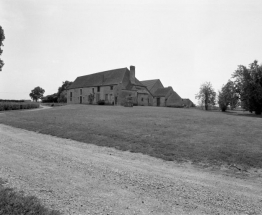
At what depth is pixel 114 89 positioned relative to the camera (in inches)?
1822

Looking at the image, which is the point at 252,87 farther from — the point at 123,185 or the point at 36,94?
the point at 36,94

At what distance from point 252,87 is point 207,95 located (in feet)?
68.2

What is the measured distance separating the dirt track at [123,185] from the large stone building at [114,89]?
112 feet

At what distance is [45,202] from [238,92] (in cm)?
4717

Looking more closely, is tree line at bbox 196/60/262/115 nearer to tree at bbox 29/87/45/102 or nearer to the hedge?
the hedge

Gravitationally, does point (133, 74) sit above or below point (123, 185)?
above

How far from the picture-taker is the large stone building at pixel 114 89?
4547 cm

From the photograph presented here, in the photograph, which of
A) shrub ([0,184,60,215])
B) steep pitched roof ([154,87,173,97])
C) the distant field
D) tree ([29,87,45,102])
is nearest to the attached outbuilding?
steep pitched roof ([154,87,173,97])

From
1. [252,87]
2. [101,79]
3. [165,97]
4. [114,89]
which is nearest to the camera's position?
[252,87]

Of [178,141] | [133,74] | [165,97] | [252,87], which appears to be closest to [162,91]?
[165,97]

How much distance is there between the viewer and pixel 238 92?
138 feet

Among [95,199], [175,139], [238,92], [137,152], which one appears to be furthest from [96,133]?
[238,92]

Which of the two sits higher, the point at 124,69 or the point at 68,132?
the point at 124,69

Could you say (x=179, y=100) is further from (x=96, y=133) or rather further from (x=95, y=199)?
(x=95, y=199)
